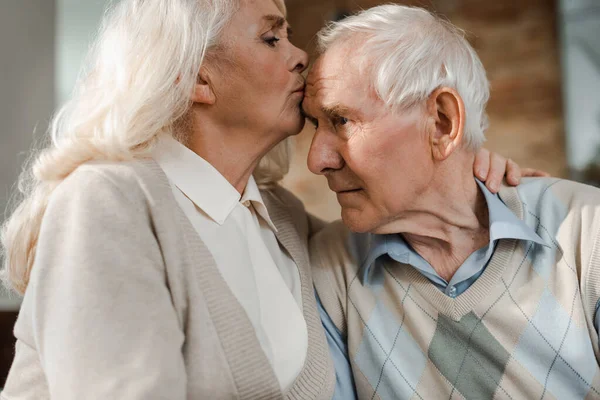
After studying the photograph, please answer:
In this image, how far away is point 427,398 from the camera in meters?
1.44

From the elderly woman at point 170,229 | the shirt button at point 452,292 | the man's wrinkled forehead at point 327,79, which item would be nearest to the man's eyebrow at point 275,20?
the elderly woman at point 170,229

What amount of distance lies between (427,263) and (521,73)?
233cm

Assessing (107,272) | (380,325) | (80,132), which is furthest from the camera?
(380,325)

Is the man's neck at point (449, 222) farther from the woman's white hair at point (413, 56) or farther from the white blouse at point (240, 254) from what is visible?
the white blouse at point (240, 254)

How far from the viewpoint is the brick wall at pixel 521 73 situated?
341 cm

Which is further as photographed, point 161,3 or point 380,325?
point 380,325

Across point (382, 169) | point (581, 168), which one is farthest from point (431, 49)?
point (581, 168)

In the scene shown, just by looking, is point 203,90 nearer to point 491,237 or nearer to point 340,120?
point 340,120

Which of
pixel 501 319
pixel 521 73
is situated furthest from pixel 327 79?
pixel 521 73

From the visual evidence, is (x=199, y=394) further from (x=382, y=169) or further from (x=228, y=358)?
(x=382, y=169)

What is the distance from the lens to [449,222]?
1.48 meters

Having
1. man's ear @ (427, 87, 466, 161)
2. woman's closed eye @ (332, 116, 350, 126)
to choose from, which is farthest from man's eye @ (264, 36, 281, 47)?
man's ear @ (427, 87, 466, 161)

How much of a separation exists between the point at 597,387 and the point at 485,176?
20.4 inches

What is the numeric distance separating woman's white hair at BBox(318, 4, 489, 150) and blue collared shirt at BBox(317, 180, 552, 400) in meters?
0.21
